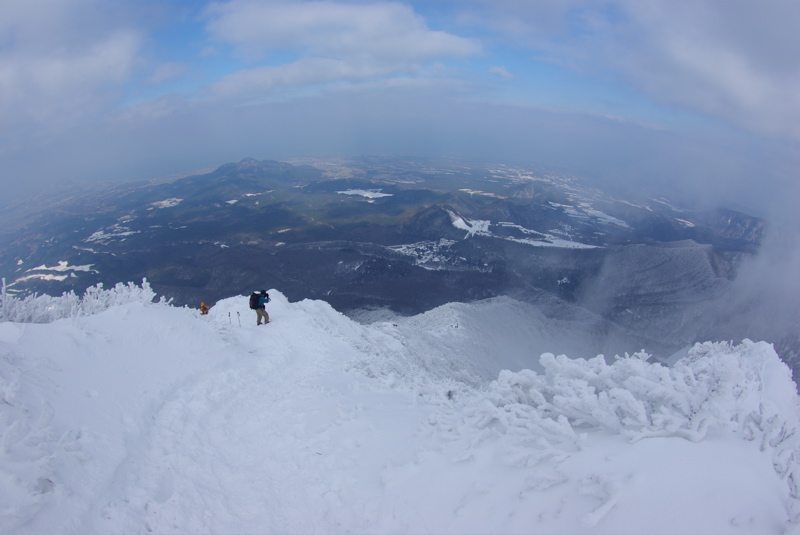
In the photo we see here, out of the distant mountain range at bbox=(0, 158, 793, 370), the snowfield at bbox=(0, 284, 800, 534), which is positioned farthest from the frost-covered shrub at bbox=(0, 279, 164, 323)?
the distant mountain range at bbox=(0, 158, 793, 370)

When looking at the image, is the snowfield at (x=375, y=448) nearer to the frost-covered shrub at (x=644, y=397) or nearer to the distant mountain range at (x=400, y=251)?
the frost-covered shrub at (x=644, y=397)

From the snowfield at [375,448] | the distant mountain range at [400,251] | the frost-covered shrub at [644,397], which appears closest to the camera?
the snowfield at [375,448]

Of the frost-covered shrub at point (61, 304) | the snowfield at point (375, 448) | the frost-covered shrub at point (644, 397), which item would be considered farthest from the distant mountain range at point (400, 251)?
the frost-covered shrub at point (644, 397)

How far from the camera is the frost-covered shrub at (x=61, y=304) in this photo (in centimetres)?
1036

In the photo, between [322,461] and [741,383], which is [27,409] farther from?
[741,383]

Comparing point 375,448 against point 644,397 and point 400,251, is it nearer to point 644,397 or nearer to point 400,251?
point 644,397

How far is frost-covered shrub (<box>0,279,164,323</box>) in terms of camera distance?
10.4 m

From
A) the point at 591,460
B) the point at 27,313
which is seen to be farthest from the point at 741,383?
the point at 27,313

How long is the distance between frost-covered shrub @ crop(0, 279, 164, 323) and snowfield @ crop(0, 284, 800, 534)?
3.12 m

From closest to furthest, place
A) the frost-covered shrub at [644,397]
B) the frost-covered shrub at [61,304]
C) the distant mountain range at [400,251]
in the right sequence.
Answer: the frost-covered shrub at [644,397] → the frost-covered shrub at [61,304] → the distant mountain range at [400,251]

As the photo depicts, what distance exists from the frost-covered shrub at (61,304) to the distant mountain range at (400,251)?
31.6m

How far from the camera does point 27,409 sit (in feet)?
17.8

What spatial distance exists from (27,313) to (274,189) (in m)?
136

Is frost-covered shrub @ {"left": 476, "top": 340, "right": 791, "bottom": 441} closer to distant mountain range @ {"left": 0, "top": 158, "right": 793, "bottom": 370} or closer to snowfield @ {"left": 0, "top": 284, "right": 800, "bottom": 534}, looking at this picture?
snowfield @ {"left": 0, "top": 284, "right": 800, "bottom": 534}
